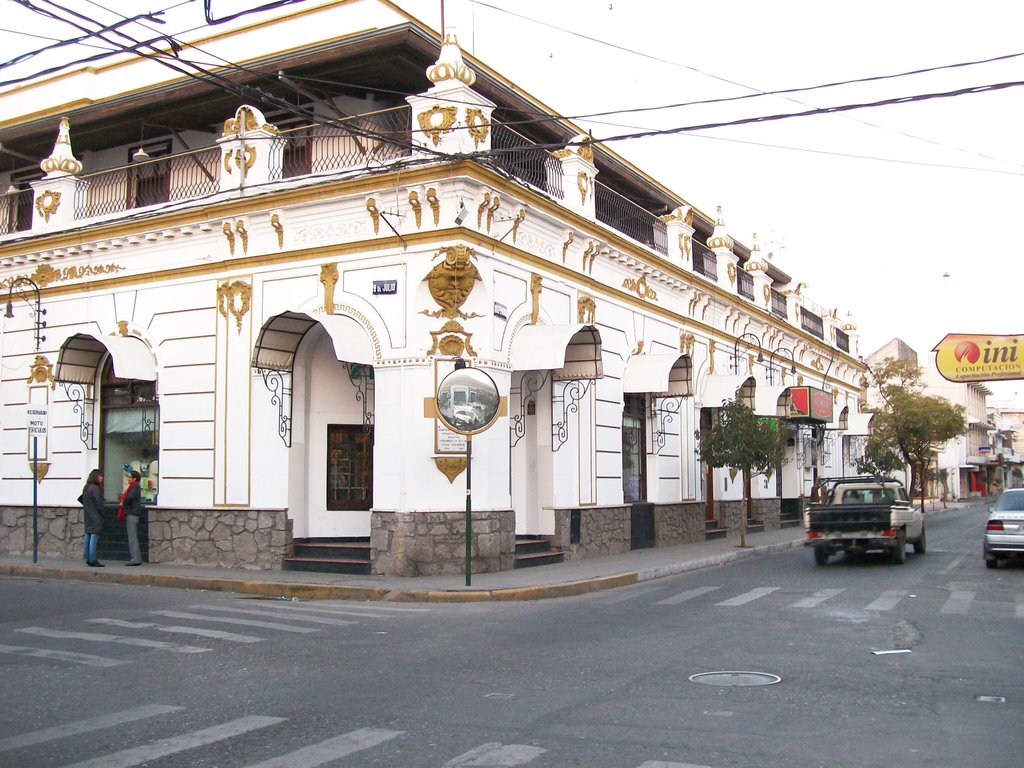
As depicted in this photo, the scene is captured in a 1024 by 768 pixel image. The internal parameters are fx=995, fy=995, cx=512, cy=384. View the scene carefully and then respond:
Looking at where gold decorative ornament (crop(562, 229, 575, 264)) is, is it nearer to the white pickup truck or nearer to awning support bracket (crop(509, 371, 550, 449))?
awning support bracket (crop(509, 371, 550, 449))

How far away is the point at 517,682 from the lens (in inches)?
341

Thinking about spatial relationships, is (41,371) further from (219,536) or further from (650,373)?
(650,373)

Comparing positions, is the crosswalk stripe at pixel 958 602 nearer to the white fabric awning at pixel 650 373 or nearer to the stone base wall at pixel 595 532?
the stone base wall at pixel 595 532

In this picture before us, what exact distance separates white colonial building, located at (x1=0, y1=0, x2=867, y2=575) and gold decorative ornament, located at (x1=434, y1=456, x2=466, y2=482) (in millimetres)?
55

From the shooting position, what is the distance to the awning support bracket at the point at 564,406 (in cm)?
2022

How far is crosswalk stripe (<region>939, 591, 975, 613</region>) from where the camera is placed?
13.1m

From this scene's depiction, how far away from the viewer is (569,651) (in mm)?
10242

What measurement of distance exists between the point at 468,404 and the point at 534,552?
462cm

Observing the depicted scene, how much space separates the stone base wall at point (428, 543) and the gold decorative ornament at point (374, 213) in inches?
200

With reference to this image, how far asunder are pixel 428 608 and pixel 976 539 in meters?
19.8

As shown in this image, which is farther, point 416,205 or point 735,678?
point 416,205

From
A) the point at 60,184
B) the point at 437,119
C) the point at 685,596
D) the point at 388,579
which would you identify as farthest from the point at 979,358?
the point at 60,184

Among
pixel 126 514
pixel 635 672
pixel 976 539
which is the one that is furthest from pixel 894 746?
pixel 976 539

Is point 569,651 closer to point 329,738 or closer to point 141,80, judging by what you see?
point 329,738
